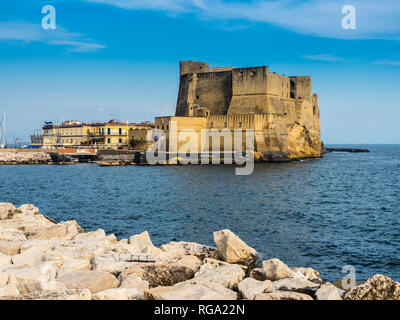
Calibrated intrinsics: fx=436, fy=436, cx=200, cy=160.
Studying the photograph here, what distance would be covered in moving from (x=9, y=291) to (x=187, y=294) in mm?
2446

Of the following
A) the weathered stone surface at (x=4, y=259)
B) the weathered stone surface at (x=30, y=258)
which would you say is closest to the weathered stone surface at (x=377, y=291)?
the weathered stone surface at (x=30, y=258)

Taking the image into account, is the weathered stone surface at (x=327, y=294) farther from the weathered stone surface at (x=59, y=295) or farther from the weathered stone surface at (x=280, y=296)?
the weathered stone surface at (x=59, y=295)

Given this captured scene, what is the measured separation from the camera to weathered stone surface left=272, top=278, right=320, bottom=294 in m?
6.33

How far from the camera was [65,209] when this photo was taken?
1983cm

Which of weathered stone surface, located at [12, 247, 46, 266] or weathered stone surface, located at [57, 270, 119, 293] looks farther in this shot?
weathered stone surface, located at [12, 247, 46, 266]

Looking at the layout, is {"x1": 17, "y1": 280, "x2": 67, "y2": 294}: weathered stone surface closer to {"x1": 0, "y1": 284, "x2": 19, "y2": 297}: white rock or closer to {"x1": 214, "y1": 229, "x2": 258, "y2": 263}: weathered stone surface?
{"x1": 0, "y1": 284, "x2": 19, "y2": 297}: white rock

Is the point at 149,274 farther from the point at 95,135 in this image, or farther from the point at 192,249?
the point at 95,135

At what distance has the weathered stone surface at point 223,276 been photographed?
6703 mm

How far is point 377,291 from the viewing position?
6070 millimetres

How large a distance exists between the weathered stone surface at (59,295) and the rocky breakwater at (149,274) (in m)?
0.01

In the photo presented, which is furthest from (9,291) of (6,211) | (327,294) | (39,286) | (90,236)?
(6,211)

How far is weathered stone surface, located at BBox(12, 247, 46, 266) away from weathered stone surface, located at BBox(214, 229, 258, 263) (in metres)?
3.30

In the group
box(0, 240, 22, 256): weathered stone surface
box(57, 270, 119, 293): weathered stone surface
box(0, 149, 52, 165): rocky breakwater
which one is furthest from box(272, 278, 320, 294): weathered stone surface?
box(0, 149, 52, 165): rocky breakwater
